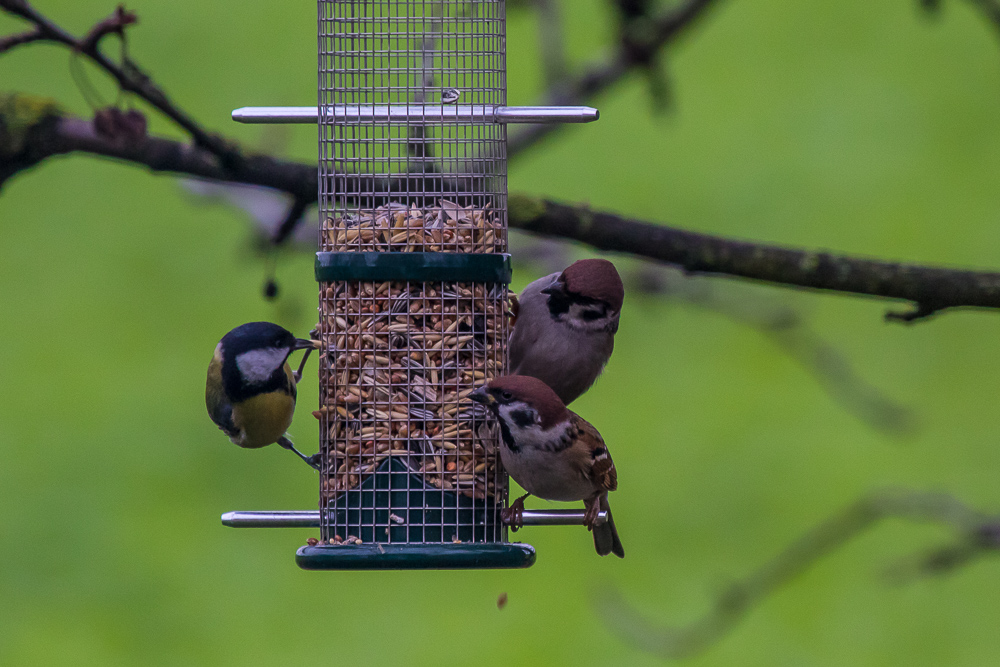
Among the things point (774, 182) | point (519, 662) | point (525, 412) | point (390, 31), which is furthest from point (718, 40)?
point (525, 412)

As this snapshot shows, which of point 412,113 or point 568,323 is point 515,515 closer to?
point 568,323

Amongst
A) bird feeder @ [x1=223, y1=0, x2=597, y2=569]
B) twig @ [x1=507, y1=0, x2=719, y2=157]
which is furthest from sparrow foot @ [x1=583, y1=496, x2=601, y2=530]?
twig @ [x1=507, y1=0, x2=719, y2=157]

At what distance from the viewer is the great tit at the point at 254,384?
16.4ft

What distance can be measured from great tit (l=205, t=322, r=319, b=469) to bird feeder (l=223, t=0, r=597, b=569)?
0.22m

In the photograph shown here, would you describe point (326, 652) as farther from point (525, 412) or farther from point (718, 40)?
point (718, 40)

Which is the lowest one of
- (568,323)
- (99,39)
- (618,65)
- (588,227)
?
(568,323)

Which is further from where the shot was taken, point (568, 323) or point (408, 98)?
point (568, 323)

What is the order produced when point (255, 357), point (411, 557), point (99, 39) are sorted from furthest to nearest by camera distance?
point (255, 357) < point (411, 557) < point (99, 39)

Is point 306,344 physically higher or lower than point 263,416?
higher

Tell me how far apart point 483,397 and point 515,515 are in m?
0.58

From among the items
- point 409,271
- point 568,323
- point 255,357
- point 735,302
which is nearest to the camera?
point 409,271

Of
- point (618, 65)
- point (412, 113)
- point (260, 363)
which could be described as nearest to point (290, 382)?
point (260, 363)

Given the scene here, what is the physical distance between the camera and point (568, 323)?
5527mm

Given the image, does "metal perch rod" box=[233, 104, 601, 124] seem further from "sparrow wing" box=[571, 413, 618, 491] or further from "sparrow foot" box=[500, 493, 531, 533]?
"sparrow foot" box=[500, 493, 531, 533]
